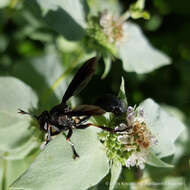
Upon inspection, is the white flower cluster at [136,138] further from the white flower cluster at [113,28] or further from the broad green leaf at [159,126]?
the white flower cluster at [113,28]

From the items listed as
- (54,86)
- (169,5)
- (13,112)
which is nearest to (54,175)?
(13,112)

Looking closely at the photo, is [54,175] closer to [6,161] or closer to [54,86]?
[6,161]

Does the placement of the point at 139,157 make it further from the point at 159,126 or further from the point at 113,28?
the point at 113,28

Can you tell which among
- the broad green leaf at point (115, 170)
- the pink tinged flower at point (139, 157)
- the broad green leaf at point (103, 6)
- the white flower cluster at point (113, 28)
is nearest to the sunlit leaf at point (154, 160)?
the pink tinged flower at point (139, 157)

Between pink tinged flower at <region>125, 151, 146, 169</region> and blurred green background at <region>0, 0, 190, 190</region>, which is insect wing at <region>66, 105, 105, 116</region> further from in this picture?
blurred green background at <region>0, 0, 190, 190</region>

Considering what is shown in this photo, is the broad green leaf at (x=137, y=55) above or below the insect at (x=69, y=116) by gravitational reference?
above

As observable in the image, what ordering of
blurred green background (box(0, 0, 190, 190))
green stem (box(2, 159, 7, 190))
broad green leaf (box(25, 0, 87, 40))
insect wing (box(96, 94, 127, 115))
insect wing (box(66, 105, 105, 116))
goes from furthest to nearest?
blurred green background (box(0, 0, 190, 190)) → broad green leaf (box(25, 0, 87, 40)) → green stem (box(2, 159, 7, 190)) → insect wing (box(96, 94, 127, 115)) → insect wing (box(66, 105, 105, 116))

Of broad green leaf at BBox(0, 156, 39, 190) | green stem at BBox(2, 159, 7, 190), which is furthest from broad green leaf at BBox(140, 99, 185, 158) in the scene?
green stem at BBox(2, 159, 7, 190)
